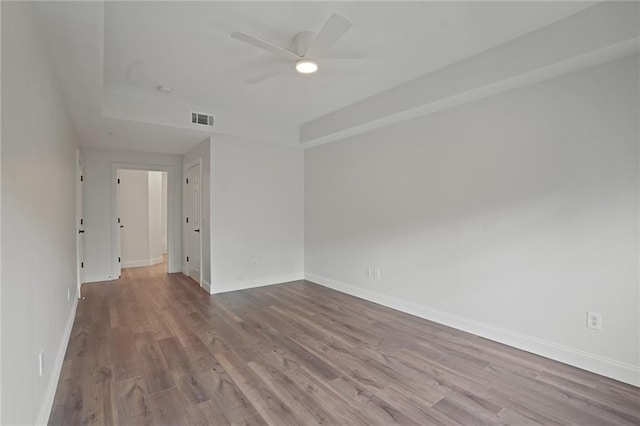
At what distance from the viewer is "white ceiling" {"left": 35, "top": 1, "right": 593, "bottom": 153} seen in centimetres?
217

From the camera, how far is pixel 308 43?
8.34ft

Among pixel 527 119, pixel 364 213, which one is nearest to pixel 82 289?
pixel 364 213

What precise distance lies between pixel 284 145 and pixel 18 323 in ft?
13.9

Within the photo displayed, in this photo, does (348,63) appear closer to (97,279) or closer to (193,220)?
(193,220)

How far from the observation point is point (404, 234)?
391cm

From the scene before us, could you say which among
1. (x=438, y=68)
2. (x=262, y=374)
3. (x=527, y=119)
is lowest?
(x=262, y=374)

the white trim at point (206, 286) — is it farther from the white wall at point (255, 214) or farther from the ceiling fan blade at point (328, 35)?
the ceiling fan blade at point (328, 35)

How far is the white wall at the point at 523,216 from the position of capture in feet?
Answer: 7.75

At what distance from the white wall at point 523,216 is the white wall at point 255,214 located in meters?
1.58

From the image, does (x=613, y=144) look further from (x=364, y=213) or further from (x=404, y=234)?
(x=364, y=213)

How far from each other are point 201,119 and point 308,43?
2296mm

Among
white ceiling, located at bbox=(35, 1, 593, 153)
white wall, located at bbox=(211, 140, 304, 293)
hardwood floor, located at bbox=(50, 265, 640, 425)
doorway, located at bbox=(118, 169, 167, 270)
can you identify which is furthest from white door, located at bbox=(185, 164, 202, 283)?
hardwood floor, located at bbox=(50, 265, 640, 425)

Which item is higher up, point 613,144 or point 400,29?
point 400,29

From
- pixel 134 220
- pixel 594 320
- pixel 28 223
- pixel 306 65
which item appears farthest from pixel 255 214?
pixel 594 320
